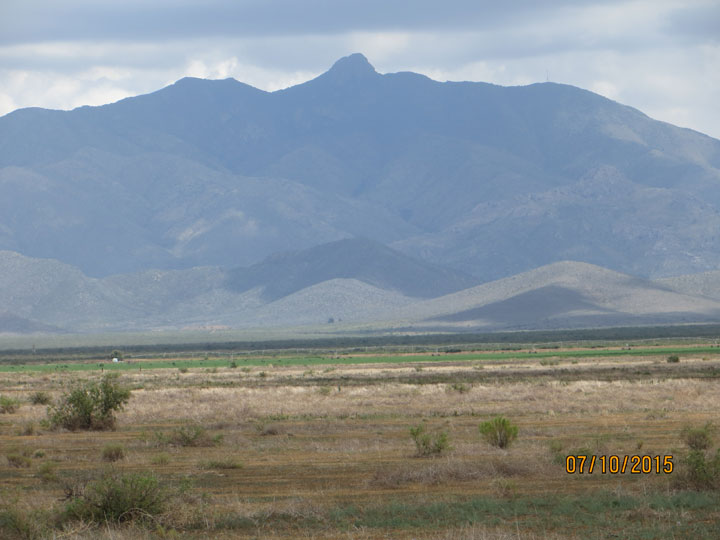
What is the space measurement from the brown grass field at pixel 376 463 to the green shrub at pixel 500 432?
1.35ft

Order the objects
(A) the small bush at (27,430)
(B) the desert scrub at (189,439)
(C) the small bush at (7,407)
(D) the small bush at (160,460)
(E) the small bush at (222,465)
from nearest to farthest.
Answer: (E) the small bush at (222,465)
(D) the small bush at (160,460)
(B) the desert scrub at (189,439)
(A) the small bush at (27,430)
(C) the small bush at (7,407)

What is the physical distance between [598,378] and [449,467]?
34026 millimetres

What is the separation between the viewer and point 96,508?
18.4 m

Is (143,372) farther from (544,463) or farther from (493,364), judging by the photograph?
(544,463)

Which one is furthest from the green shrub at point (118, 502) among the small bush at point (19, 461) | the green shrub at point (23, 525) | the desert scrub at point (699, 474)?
the desert scrub at point (699, 474)

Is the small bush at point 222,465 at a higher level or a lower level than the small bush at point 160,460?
lower

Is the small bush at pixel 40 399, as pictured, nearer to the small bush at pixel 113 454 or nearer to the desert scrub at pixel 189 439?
the desert scrub at pixel 189 439

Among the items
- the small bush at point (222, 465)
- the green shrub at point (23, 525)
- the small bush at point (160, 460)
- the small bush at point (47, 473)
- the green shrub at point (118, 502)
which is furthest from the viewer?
the small bush at point (160, 460)

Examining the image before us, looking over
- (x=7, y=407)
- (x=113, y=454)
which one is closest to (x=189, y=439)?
(x=113, y=454)
